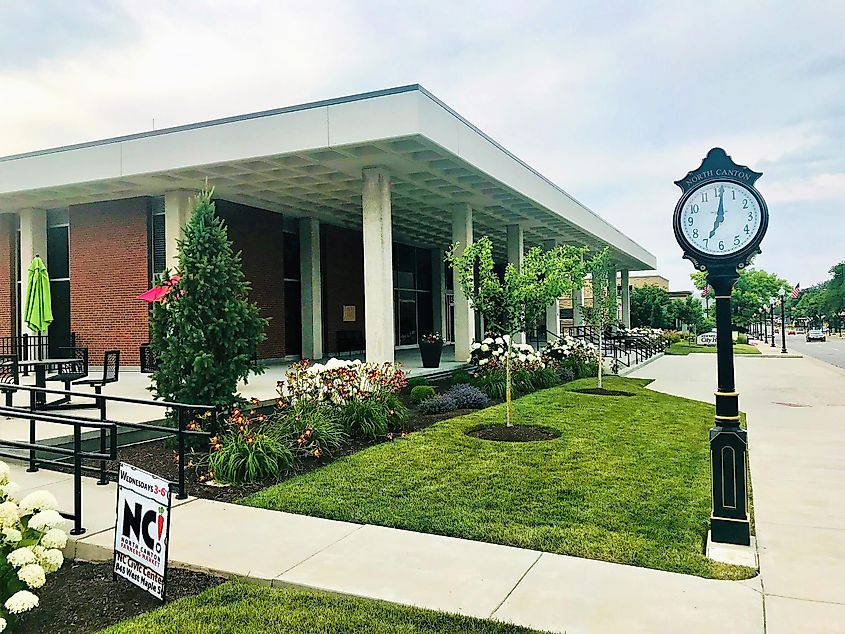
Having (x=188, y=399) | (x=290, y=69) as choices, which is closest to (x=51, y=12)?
(x=290, y=69)

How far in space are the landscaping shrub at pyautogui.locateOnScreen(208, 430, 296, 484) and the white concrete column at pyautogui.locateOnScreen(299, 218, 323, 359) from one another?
15.5m

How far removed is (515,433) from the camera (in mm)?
10031

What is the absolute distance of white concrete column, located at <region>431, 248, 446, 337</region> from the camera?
113 ft

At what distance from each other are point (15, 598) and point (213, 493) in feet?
10.7

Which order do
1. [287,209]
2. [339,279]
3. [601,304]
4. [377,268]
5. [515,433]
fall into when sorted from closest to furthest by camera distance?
[515,433]
[377,268]
[601,304]
[287,209]
[339,279]

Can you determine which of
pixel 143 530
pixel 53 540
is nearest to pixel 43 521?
pixel 53 540

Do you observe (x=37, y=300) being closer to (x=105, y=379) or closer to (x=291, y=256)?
(x=105, y=379)

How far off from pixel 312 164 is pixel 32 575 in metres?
12.7

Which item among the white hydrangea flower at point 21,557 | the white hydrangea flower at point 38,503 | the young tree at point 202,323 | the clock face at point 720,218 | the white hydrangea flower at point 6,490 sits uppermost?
the clock face at point 720,218

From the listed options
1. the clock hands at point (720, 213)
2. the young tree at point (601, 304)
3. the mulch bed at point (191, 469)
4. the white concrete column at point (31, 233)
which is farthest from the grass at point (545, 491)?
the white concrete column at point (31, 233)

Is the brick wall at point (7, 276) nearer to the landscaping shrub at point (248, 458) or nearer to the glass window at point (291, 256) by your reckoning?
the glass window at point (291, 256)

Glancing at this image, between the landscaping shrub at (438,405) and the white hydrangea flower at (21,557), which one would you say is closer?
the white hydrangea flower at (21,557)

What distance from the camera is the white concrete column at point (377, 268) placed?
52.2 ft

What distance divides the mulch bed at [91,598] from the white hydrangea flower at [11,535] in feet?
1.65
